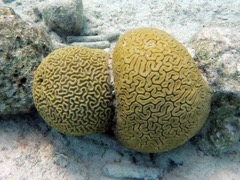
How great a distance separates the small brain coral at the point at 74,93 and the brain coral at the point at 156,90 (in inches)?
8.5

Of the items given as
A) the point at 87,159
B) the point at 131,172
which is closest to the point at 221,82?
the point at 131,172

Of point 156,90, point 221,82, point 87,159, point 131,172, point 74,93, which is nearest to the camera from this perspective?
point 156,90

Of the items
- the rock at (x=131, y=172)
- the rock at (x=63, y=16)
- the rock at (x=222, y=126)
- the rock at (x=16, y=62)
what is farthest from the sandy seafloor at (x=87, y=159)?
the rock at (x=63, y=16)

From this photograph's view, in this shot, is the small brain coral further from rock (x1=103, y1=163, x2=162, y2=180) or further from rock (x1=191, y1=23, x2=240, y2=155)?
rock (x1=191, y1=23, x2=240, y2=155)

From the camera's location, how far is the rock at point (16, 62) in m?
3.17

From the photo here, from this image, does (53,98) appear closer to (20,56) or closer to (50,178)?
(20,56)

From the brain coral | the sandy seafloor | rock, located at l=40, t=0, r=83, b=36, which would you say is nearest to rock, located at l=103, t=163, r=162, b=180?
the sandy seafloor

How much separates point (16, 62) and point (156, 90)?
1.88 meters

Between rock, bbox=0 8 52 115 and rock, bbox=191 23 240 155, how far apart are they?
7.34 ft

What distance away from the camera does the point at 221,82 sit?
120 inches

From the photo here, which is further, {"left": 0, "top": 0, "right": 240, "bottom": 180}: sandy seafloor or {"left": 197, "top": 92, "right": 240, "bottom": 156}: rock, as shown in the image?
{"left": 0, "top": 0, "right": 240, "bottom": 180}: sandy seafloor

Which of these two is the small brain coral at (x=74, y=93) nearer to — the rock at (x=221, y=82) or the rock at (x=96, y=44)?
the rock at (x=221, y=82)

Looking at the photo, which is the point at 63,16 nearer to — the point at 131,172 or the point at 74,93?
the point at 74,93

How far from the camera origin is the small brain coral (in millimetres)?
2891
